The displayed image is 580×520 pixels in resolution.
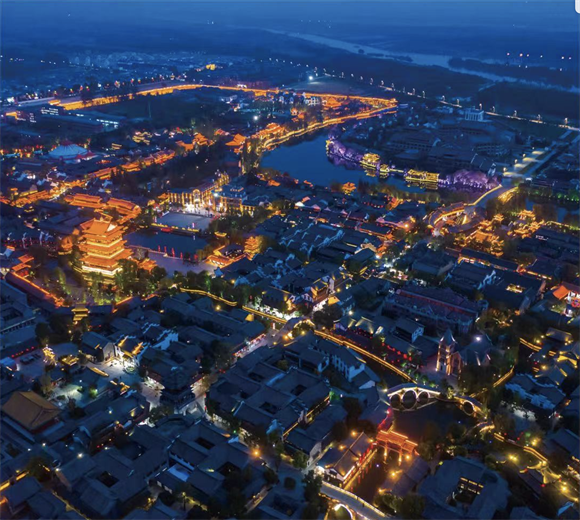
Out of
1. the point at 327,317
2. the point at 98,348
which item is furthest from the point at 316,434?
the point at 98,348

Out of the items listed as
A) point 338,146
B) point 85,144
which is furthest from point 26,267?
point 338,146

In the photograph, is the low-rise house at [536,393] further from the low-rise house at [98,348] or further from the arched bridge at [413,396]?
the low-rise house at [98,348]

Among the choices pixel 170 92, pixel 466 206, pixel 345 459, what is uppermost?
pixel 170 92

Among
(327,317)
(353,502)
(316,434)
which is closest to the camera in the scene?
(353,502)

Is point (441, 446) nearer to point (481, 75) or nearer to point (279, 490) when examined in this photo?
point (279, 490)

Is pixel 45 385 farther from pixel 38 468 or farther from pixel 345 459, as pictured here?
pixel 345 459

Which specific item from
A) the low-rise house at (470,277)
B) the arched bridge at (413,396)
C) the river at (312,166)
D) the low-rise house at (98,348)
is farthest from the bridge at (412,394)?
the river at (312,166)
